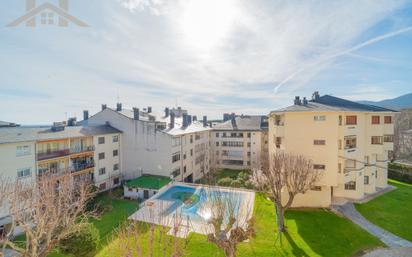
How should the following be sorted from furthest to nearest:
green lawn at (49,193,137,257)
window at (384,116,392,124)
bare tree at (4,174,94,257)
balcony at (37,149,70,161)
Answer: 1. window at (384,116,392,124)
2. balcony at (37,149,70,161)
3. green lawn at (49,193,137,257)
4. bare tree at (4,174,94,257)

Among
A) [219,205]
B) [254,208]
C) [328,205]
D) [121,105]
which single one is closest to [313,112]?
[328,205]

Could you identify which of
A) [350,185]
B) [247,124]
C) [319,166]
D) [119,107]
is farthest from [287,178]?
[247,124]

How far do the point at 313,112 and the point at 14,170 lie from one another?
112 feet

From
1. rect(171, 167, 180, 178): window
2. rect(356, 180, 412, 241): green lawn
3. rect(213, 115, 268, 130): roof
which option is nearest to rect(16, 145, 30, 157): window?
rect(171, 167, 180, 178): window

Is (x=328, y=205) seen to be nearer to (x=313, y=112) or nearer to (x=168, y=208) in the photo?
(x=313, y=112)

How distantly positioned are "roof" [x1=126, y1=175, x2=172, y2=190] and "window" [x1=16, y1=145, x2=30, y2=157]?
1323 centimetres

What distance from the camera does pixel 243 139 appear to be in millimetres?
56875

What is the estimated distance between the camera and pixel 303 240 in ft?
66.9

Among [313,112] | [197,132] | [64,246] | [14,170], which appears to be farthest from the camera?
[197,132]

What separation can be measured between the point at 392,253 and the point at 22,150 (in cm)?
3685

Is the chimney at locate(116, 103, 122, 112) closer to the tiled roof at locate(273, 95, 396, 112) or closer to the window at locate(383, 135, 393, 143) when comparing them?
the tiled roof at locate(273, 95, 396, 112)

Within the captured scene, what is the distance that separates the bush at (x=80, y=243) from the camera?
15758 mm

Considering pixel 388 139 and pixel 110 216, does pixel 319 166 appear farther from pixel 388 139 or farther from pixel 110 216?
pixel 110 216

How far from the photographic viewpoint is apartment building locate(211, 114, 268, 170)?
55.8 m
